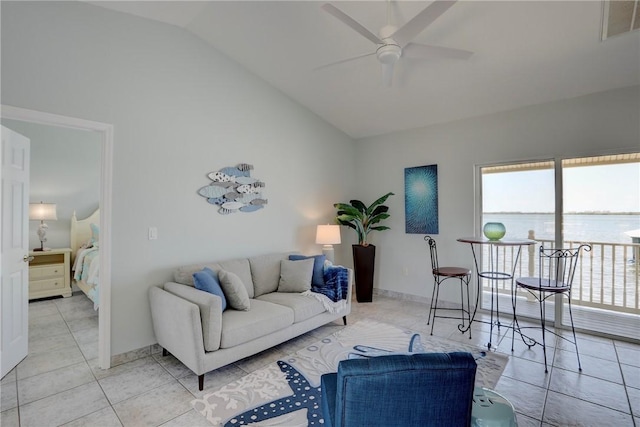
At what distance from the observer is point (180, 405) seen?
7.33ft

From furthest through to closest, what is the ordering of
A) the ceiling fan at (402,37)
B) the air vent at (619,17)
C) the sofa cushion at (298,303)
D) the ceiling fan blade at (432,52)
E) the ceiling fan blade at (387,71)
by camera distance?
the sofa cushion at (298,303)
the ceiling fan blade at (387,71)
the ceiling fan blade at (432,52)
the air vent at (619,17)
the ceiling fan at (402,37)

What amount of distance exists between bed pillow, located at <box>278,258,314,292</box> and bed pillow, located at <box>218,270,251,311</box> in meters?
0.79

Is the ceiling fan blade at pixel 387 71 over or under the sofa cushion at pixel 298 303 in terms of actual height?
over

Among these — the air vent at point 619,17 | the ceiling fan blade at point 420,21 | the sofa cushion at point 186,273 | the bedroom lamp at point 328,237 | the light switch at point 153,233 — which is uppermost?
the air vent at point 619,17

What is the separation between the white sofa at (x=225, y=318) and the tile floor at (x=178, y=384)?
0.20 metres

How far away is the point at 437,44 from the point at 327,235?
2721 millimetres

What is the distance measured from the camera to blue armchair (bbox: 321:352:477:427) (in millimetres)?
1115

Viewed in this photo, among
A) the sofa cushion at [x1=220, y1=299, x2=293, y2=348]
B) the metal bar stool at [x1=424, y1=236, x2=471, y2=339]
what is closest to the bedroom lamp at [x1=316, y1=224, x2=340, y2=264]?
the metal bar stool at [x1=424, y1=236, x2=471, y2=339]

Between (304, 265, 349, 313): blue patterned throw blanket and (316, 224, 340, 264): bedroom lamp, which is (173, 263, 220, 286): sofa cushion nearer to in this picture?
(304, 265, 349, 313): blue patterned throw blanket

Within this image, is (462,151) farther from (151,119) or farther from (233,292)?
(151,119)

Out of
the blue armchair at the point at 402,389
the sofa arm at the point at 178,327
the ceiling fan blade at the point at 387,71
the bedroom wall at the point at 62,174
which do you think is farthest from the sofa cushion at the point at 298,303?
the bedroom wall at the point at 62,174

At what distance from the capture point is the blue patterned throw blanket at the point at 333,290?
140 inches

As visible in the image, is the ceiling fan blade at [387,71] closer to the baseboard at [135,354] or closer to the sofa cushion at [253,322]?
the sofa cushion at [253,322]

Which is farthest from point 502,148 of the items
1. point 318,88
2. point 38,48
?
point 38,48
